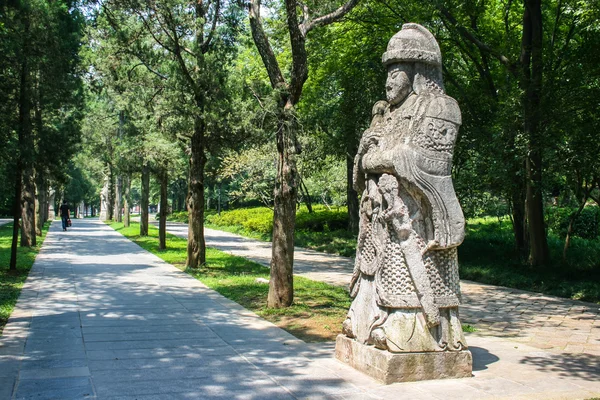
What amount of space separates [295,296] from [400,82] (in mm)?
6139

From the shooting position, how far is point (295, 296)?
11.1 metres

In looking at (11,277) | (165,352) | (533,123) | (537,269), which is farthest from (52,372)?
(537,269)

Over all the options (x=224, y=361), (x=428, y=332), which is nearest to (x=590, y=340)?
(x=428, y=332)

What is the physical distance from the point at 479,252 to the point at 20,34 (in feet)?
43.9

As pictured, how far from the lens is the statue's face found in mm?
5918

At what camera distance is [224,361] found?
6285 mm

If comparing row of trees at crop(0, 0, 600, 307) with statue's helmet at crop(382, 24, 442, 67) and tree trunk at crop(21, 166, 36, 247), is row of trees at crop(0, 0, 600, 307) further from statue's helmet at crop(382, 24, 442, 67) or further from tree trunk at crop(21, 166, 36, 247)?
statue's helmet at crop(382, 24, 442, 67)

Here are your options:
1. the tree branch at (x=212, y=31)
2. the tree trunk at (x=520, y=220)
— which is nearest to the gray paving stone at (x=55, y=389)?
the tree branch at (x=212, y=31)

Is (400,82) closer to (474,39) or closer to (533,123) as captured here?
(533,123)

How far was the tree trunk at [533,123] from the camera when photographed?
12.1 m

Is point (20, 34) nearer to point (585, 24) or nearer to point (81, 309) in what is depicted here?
point (81, 309)

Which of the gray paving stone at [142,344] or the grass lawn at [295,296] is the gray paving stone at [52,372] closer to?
the gray paving stone at [142,344]

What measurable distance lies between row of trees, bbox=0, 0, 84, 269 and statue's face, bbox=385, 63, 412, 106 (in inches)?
292

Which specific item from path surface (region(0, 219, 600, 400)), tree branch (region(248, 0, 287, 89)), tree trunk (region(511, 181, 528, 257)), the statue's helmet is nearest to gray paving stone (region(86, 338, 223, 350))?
path surface (region(0, 219, 600, 400))
